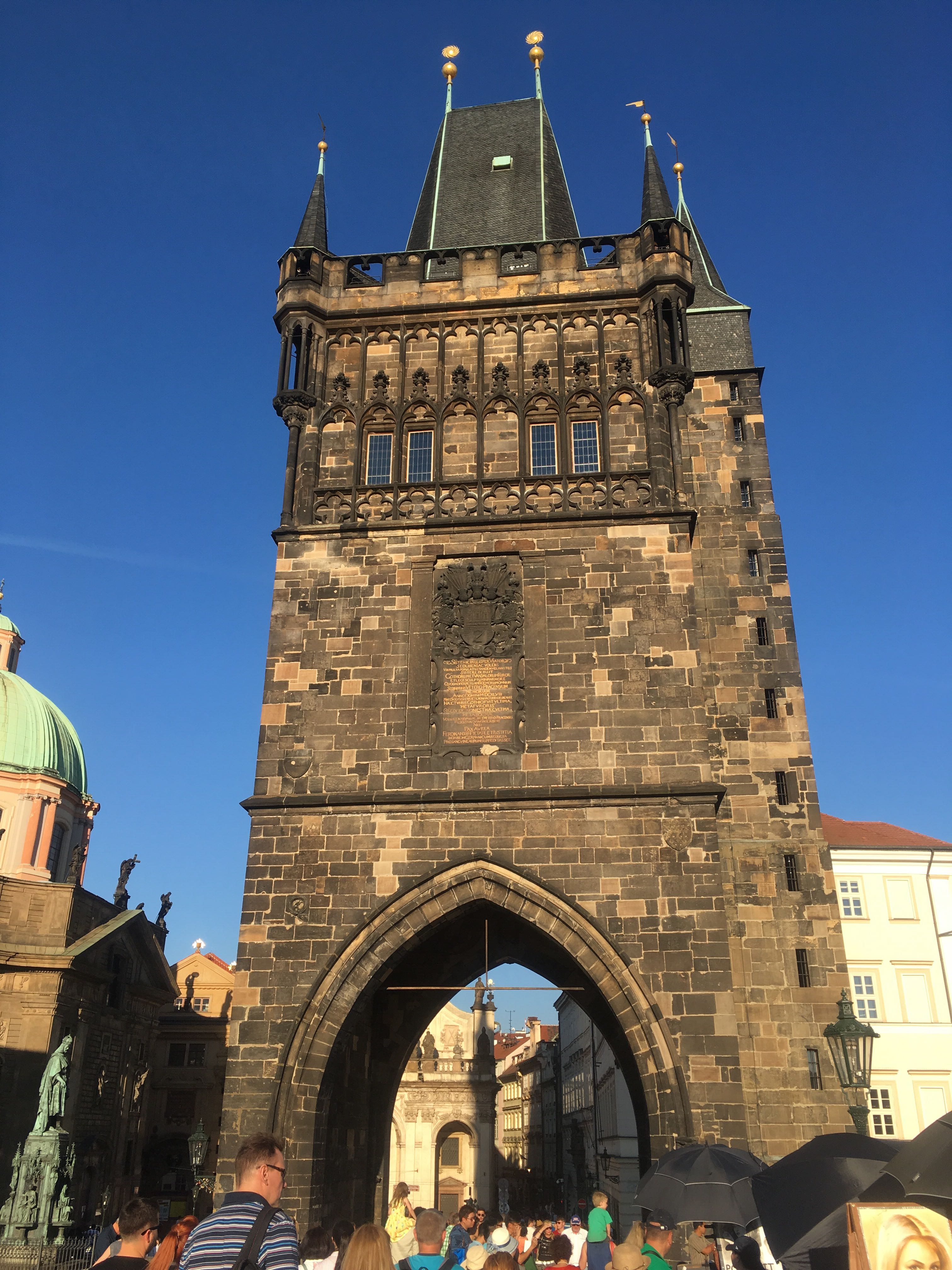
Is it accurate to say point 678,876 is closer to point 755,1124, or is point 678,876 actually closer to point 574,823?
point 574,823

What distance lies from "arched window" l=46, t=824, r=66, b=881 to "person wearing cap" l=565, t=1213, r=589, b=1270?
26.8 metres

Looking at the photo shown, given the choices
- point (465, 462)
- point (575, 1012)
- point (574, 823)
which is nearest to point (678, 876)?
point (574, 823)

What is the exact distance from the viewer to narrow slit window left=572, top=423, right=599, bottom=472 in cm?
1669

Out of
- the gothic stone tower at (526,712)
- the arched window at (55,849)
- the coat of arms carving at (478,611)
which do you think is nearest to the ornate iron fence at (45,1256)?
the gothic stone tower at (526,712)

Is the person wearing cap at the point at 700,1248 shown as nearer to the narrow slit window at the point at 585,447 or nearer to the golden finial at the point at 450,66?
the narrow slit window at the point at 585,447

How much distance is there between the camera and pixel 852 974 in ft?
77.8

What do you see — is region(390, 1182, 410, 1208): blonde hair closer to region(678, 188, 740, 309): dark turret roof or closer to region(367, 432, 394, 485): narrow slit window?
region(367, 432, 394, 485): narrow slit window

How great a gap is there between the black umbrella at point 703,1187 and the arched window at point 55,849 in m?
30.7

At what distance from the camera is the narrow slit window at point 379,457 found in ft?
55.8

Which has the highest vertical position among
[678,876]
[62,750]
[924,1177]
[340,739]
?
[62,750]

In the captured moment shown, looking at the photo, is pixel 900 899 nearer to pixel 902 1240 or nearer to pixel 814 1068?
pixel 814 1068

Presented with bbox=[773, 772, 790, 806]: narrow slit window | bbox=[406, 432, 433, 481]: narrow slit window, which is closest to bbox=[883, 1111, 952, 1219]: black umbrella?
bbox=[773, 772, 790, 806]: narrow slit window

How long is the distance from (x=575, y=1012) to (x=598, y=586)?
31996 millimetres

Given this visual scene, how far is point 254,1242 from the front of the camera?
3305mm
